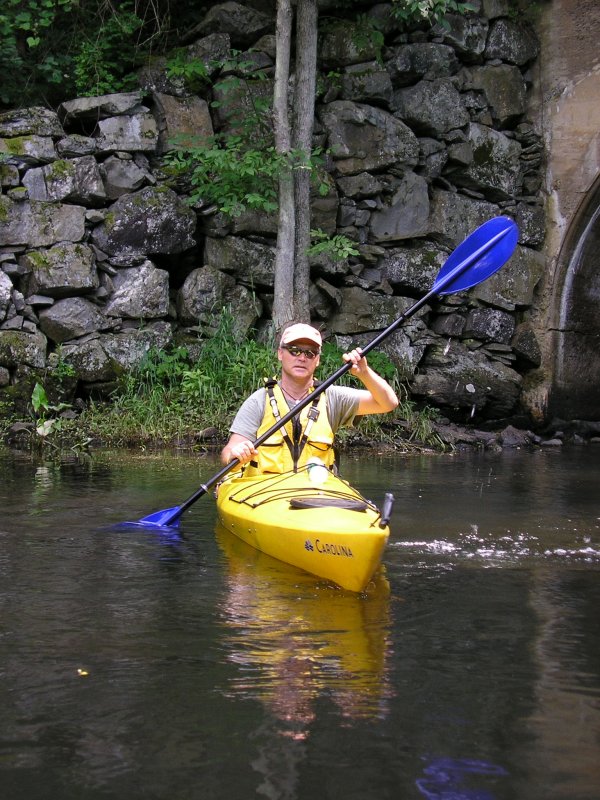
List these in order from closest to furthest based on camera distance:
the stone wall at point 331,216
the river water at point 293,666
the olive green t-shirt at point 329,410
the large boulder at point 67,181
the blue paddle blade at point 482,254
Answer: the river water at point 293,666
the olive green t-shirt at point 329,410
the blue paddle blade at point 482,254
the stone wall at point 331,216
the large boulder at point 67,181

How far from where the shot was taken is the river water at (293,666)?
1977 mm

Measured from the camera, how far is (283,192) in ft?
29.3

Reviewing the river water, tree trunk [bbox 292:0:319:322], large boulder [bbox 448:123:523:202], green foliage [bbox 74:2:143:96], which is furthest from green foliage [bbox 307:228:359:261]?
the river water

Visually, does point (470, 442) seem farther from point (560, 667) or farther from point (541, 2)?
point (560, 667)

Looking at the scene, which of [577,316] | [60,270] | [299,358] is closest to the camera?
[299,358]

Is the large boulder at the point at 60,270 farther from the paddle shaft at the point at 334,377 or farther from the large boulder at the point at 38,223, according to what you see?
the paddle shaft at the point at 334,377

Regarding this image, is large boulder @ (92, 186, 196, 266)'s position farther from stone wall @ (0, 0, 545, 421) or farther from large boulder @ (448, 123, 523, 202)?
large boulder @ (448, 123, 523, 202)

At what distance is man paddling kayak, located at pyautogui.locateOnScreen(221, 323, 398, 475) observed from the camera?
4320mm

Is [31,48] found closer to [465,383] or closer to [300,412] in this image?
[465,383]

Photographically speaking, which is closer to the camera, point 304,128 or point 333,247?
point 333,247

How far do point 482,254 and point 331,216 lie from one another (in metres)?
4.30

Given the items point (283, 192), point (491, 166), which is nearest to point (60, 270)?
point (283, 192)

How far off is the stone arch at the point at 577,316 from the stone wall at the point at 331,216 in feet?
1.10

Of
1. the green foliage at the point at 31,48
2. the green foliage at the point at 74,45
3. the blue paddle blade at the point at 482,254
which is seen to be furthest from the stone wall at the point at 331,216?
the blue paddle blade at the point at 482,254
